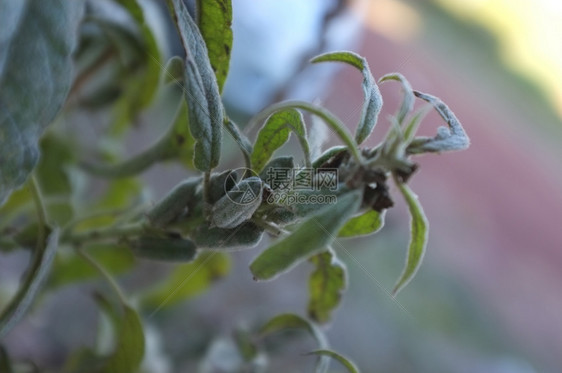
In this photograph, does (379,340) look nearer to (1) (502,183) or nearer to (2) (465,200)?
(2) (465,200)

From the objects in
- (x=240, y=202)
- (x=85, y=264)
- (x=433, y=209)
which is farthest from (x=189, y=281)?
(x=433, y=209)

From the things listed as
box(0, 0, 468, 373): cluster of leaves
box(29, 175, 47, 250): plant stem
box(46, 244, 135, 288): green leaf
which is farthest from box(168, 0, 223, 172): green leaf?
box(46, 244, 135, 288): green leaf

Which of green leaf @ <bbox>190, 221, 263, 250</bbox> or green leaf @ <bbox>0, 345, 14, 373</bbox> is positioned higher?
green leaf @ <bbox>190, 221, 263, 250</bbox>

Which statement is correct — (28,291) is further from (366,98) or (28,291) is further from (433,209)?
(433,209)

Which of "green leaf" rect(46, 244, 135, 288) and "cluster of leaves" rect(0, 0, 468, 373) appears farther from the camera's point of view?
"green leaf" rect(46, 244, 135, 288)

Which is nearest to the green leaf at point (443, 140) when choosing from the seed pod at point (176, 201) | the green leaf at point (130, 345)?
the seed pod at point (176, 201)

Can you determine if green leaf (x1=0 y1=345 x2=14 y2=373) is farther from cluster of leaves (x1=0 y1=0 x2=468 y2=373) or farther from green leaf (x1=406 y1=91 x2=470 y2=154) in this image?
green leaf (x1=406 y1=91 x2=470 y2=154)

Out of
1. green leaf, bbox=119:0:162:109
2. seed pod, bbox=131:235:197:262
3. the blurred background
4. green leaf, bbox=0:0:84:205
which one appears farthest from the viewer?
the blurred background

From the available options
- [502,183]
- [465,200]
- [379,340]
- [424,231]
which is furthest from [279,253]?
[502,183]
